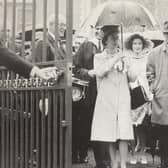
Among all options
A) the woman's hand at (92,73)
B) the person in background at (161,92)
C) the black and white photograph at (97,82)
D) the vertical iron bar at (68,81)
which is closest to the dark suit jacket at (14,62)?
the black and white photograph at (97,82)

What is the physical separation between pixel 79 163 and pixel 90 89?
0.71 metres

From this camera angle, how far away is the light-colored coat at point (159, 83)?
437cm

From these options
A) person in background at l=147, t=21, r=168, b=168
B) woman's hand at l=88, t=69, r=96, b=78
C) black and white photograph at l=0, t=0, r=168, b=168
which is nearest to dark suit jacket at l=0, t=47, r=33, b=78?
black and white photograph at l=0, t=0, r=168, b=168

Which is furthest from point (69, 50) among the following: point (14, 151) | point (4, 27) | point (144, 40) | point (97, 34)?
point (14, 151)

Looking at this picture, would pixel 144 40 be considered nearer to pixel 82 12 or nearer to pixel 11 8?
pixel 82 12

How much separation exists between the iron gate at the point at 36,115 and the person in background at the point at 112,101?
27 centimetres

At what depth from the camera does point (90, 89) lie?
4.62m

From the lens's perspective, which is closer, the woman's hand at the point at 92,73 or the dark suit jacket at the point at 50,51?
the woman's hand at the point at 92,73

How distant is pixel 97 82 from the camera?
4.61m

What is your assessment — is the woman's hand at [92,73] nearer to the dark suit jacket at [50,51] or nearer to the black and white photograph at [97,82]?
the black and white photograph at [97,82]

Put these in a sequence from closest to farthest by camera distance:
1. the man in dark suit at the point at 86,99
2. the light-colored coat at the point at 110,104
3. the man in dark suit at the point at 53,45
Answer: the light-colored coat at the point at 110,104 → the man in dark suit at the point at 86,99 → the man in dark suit at the point at 53,45

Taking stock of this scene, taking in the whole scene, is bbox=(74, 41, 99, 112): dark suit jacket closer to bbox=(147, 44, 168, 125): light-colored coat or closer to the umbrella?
the umbrella

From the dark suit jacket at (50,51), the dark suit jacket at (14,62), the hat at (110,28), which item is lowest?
the dark suit jacket at (14,62)

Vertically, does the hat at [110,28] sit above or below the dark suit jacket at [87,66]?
above
